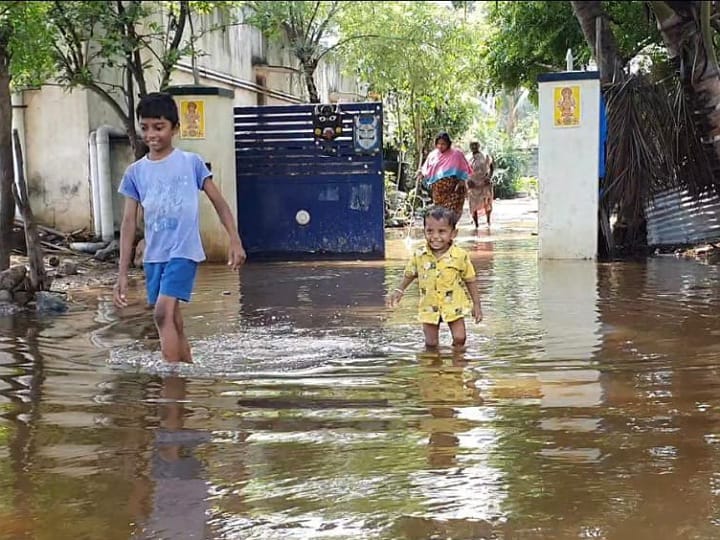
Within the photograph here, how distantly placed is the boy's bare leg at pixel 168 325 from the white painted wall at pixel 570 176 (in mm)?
6298

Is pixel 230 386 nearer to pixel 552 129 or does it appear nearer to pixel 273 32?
pixel 552 129

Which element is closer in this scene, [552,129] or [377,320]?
[377,320]

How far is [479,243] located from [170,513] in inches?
433

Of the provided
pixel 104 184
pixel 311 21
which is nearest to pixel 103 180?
pixel 104 184

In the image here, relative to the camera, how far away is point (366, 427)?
3.78 meters

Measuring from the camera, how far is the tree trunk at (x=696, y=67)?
9036mm

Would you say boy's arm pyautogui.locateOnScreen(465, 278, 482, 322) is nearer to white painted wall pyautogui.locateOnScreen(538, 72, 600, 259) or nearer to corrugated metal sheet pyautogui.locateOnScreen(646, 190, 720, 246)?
white painted wall pyautogui.locateOnScreen(538, 72, 600, 259)

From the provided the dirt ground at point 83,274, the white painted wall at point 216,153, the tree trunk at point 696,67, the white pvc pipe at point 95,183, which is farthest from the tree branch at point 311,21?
the tree trunk at point 696,67

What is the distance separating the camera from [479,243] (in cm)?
1355

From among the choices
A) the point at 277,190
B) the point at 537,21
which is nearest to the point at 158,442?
the point at 277,190

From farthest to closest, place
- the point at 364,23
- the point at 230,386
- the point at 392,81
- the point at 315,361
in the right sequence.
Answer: the point at 392,81 → the point at 364,23 → the point at 315,361 → the point at 230,386

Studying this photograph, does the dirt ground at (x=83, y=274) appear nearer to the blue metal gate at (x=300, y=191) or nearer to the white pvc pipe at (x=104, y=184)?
the white pvc pipe at (x=104, y=184)

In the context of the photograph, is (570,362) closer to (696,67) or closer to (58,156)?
(696,67)

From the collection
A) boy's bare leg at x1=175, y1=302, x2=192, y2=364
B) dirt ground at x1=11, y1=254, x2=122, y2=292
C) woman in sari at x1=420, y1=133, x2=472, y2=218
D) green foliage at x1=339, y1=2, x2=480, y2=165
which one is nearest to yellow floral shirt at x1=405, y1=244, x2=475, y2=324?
boy's bare leg at x1=175, y1=302, x2=192, y2=364
